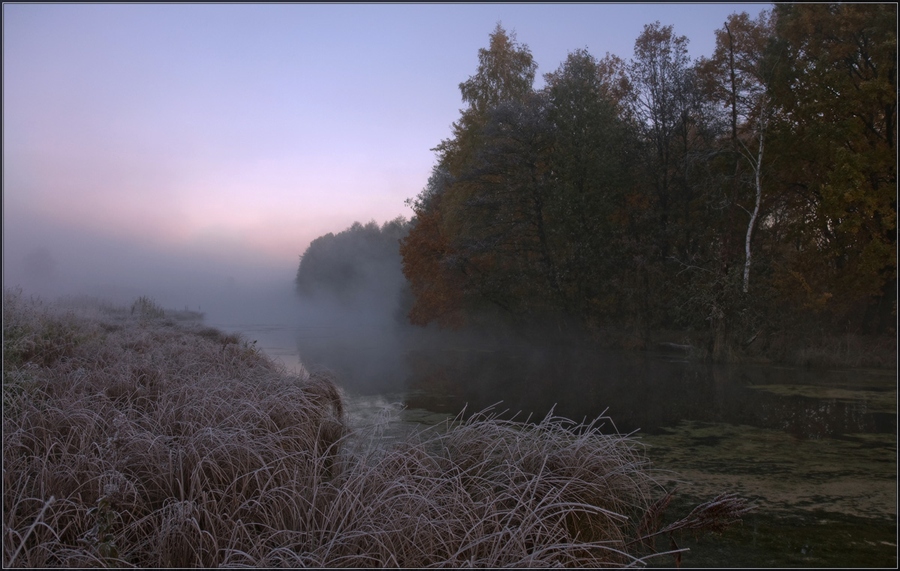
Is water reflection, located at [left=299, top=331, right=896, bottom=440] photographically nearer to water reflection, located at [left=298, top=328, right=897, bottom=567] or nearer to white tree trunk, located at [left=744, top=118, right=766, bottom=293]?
water reflection, located at [left=298, top=328, right=897, bottom=567]

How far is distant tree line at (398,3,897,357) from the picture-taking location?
14273mm

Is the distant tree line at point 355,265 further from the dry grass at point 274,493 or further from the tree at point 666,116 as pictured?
the dry grass at point 274,493

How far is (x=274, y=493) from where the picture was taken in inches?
129

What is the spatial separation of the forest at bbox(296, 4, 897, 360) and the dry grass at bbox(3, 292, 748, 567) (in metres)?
12.0

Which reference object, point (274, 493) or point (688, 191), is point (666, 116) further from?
point (274, 493)

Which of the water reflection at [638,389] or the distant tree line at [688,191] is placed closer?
the water reflection at [638,389]

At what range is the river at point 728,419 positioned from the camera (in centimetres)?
Answer: 398

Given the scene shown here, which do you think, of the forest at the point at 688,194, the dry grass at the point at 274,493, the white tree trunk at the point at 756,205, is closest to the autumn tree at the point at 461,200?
the forest at the point at 688,194

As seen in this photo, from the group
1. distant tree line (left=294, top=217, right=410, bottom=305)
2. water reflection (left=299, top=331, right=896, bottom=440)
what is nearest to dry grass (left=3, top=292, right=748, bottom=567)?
water reflection (left=299, top=331, right=896, bottom=440)

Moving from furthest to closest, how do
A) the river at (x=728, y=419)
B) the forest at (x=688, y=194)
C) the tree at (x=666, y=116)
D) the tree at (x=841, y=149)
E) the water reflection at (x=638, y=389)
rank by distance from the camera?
the tree at (x=666, y=116)
the forest at (x=688, y=194)
the tree at (x=841, y=149)
the water reflection at (x=638, y=389)
the river at (x=728, y=419)

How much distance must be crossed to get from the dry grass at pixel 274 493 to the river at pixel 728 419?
708mm

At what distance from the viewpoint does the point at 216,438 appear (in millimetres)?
3814

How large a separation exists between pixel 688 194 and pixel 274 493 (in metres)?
17.5

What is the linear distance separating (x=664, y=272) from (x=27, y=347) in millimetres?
15430
